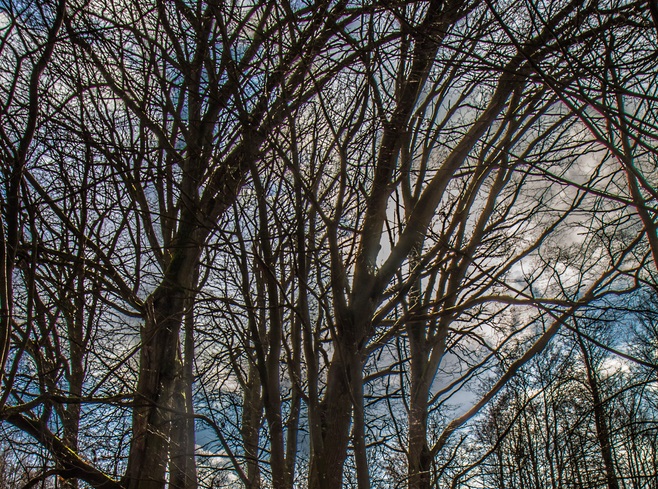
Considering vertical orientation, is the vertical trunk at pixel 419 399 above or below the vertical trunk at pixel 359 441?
above

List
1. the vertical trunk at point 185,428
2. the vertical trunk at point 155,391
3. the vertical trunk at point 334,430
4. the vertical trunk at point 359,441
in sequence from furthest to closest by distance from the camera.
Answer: the vertical trunk at point 185,428 → the vertical trunk at point 155,391 → the vertical trunk at point 334,430 → the vertical trunk at point 359,441

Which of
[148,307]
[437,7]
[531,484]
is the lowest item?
[531,484]

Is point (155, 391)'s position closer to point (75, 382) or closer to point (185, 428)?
point (185, 428)

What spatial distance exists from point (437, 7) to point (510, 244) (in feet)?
11.9

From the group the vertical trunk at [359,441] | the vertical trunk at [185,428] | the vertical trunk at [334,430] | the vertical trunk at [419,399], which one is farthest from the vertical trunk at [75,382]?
the vertical trunk at [419,399]

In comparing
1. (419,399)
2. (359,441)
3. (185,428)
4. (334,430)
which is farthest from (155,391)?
(419,399)

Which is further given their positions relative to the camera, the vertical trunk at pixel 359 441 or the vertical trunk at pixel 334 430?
the vertical trunk at pixel 334 430

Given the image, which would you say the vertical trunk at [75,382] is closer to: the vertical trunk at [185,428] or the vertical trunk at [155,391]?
the vertical trunk at [155,391]

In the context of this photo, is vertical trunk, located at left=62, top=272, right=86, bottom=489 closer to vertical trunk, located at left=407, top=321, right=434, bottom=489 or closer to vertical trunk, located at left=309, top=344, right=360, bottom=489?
vertical trunk, located at left=309, top=344, right=360, bottom=489

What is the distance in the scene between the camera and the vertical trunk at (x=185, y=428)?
4710 millimetres

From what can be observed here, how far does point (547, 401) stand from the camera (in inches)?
452

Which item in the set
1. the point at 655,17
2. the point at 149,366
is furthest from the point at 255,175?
the point at 149,366

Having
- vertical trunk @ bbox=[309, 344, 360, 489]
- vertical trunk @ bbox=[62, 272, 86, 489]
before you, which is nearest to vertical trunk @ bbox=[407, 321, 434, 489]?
vertical trunk @ bbox=[309, 344, 360, 489]

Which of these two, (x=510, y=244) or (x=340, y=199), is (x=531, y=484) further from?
(x=340, y=199)
